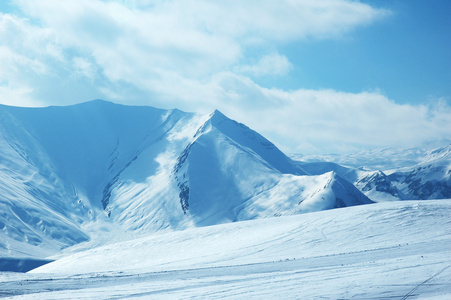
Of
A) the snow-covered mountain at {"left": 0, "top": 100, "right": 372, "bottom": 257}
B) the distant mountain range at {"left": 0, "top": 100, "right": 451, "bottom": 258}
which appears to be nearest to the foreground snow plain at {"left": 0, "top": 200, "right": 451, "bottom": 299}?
the distant mountain range at {"left": 0, "top": 100, "right": 451, "bottom": 258}

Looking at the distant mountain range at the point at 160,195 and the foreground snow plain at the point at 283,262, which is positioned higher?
the distant mountain range at the point at 160,195

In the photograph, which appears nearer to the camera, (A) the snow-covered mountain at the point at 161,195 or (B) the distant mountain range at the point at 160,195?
(B) the distant mountain range at the point at 160,195

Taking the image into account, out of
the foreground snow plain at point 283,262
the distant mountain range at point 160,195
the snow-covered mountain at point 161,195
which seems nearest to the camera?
the foreground snow plain at point 283,262

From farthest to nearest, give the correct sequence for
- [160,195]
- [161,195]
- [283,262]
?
[160,195] → [161,195] → [283,262]

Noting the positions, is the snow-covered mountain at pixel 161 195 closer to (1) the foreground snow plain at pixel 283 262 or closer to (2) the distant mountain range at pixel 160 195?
(2) the distant mountain range at pixel 160 195

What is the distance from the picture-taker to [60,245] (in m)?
132

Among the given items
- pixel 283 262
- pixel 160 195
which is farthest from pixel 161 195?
pixel 283 262

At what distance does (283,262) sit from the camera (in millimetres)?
39781

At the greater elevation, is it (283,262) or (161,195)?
(161,195)

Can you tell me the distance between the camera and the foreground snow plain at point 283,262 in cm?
2784

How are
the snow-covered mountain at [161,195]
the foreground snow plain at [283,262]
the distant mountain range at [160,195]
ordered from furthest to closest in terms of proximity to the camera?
1. the snow-covered mountain at [161,195]
2. the distant mountain range at [160,195]
3. the foreground snow plain at [283,262]

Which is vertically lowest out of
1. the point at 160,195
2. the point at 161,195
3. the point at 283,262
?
the point at 283,262

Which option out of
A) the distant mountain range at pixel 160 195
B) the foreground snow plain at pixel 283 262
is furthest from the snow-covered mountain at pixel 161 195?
the foreground snow plain at pixel 283 262

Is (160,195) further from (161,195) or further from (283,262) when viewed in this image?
(283,262)
